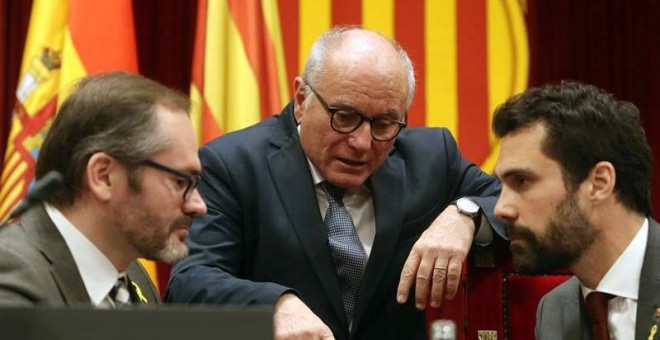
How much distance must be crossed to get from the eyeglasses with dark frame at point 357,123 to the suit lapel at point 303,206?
0.16m

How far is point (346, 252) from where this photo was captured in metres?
2.84

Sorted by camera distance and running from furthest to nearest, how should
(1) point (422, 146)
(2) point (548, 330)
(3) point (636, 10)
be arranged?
(3) point (636, 10) < (1) point (422, 146) < (2) point (548, 330)

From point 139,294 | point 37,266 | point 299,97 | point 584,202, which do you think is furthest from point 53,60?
point 584,202

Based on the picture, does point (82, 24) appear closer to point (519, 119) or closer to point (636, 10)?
point (519, 119)

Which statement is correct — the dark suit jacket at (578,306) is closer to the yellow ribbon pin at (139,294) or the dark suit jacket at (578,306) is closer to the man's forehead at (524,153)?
the man's forehead at (524,153)

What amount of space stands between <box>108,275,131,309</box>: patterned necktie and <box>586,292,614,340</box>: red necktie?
1038 mm

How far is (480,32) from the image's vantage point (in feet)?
14.1

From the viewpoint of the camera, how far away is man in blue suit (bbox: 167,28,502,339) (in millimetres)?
2809

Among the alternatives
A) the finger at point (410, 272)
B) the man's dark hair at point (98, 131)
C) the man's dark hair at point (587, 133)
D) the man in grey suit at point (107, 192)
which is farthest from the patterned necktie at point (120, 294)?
the man's dark hair at point (587, 133)

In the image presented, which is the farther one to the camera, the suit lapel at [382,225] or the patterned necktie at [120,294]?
the suit lapel at [382,225]

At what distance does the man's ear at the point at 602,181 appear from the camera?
2.50 metres

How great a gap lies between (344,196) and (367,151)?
17cm

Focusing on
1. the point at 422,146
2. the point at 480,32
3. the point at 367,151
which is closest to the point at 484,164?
the point at 480,32

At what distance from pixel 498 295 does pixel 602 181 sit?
1.64ft
